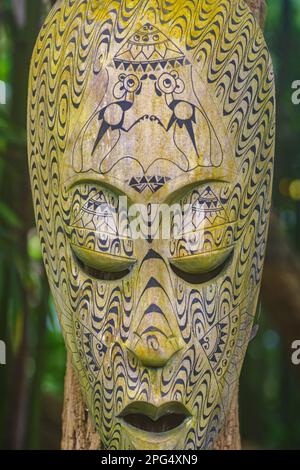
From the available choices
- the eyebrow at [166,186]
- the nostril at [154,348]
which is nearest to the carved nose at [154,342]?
the nostril at [154,348]

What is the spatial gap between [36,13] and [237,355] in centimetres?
186

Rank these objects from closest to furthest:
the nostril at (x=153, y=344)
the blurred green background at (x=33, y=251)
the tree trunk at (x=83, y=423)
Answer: the nostril at (x=153, y=344), the tree trunk at (x=83, y=423), the blurred green background at (x=33, y=251)

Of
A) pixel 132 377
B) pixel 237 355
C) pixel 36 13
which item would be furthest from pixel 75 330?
pixel 36 13

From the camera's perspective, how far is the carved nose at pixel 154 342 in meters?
1.42

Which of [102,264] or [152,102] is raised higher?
[152,102]

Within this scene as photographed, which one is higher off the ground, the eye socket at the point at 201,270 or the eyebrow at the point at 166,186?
the eyebrow at the point at 166,186

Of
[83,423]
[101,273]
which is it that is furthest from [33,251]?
[101,273]

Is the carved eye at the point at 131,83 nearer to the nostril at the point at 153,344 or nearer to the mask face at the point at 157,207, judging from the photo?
the mask face at the point at 157,207

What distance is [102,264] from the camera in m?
1.47

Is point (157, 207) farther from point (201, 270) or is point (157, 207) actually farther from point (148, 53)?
point (148, 53)

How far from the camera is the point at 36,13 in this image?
3088mm

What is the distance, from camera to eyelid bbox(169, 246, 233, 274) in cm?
144
